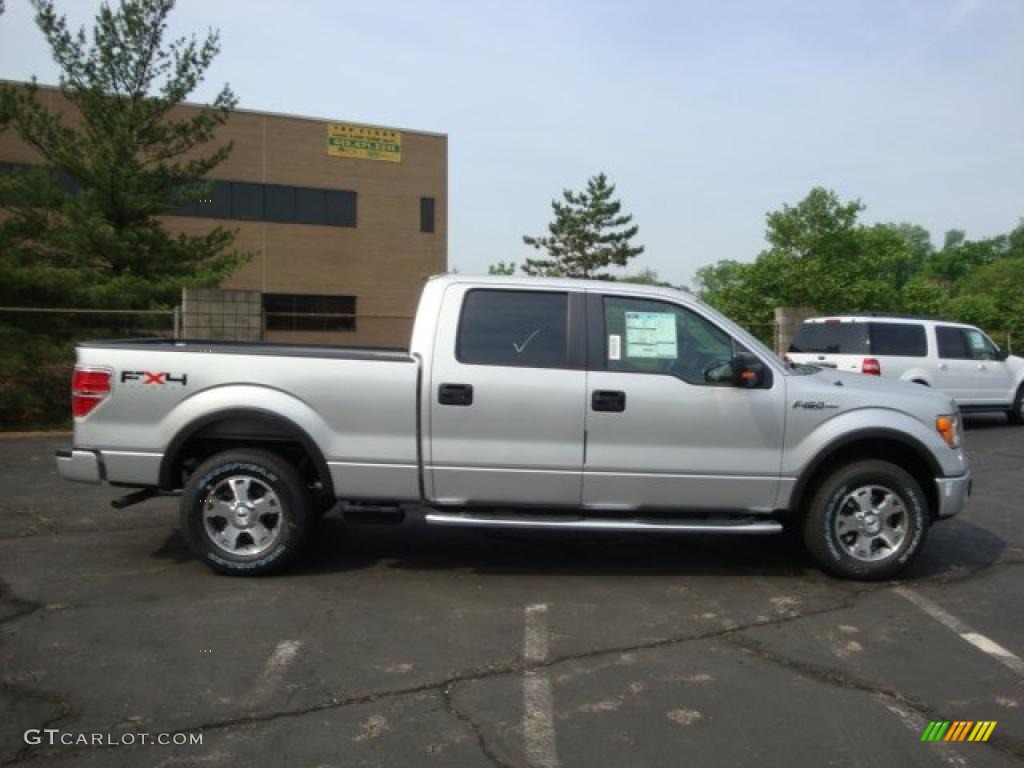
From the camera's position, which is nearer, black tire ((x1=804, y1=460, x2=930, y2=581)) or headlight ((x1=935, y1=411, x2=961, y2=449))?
black tire ((x1=804, y1=460, x2=930, y2=581))

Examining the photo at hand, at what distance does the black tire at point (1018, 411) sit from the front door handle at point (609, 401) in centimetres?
1256

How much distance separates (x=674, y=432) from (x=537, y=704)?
2125 mm

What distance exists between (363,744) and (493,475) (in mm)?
2159

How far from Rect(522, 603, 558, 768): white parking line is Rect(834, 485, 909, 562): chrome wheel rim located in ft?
7.03

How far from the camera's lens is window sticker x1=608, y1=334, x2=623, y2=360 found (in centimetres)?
527

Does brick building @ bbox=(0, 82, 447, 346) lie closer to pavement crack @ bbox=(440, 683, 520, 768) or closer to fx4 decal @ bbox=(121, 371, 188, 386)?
fx4 decal @ bbox=(121, 371, 188, 386)

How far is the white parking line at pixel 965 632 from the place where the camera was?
416 cm

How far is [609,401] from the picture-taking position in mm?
5145

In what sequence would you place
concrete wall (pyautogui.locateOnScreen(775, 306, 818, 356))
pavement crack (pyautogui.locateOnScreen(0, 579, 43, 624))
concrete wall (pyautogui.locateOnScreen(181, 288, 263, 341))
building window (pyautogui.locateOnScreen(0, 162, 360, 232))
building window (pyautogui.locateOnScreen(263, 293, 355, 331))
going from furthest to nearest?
building window (pyautogui.locateOnScreen(263, 293, 355, 331)) < building window (pyautogui.locateOnScreen(0, 162, 360, 232)) < concrete wall (pyautogui.locateOnScreen(775, 306, 818, 356)) < concrete wall (pyautogui.locateOnScreen(181, 288, 263, 341)) < pavement crack (pyautogui.locateOnScreen(0, 579, 43, 624))

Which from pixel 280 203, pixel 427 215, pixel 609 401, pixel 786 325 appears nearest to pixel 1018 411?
pixel 786 325

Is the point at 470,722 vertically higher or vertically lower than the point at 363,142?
lower

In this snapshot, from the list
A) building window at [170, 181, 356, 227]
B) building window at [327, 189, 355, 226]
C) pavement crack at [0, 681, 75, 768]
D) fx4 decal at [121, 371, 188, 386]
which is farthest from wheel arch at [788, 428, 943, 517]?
building window at [327, 189, 355, 226]

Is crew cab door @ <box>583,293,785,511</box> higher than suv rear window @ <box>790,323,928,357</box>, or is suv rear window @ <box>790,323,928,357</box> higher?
suv rear window @ <box>790,323,928,357</box>

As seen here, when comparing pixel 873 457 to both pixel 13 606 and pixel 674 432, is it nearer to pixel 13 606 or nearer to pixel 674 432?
pixel 674 432
